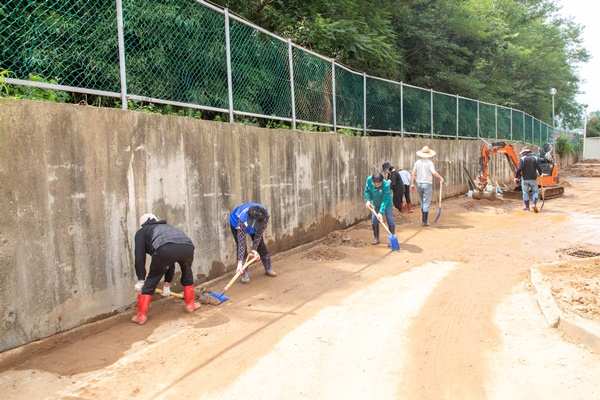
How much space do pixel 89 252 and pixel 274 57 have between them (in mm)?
5237

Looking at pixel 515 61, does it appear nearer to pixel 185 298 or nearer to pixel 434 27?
pixel 434 27

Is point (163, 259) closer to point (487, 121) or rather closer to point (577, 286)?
point (577, 286)

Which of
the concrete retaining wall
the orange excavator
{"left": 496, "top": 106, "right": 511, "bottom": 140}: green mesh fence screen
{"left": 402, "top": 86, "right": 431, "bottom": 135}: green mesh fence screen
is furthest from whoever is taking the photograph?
{"left": 496, "top": 106, "right": 511, "bottom": 140}: green mesh fence screen

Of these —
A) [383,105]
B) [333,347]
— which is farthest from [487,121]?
[333,347]

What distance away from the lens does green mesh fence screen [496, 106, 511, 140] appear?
77.7ft

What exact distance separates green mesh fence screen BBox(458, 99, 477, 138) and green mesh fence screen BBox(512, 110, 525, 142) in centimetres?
683

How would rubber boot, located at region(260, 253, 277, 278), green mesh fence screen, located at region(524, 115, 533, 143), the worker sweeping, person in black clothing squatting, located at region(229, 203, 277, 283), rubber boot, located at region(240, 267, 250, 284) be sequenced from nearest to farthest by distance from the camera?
1. person in black clothing squatting, located at region(229, 203, 277, 283)
2. rubber boot, located at region(240, 267, 250, 284)
3. rubber boot, located at region(260, 253, 277, 278)
4. the worker sweeping
5. green mesh fence screen, located at region(524, 115, 533, 143)


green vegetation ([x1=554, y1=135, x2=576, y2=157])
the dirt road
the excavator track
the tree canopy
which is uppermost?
the tree canopy

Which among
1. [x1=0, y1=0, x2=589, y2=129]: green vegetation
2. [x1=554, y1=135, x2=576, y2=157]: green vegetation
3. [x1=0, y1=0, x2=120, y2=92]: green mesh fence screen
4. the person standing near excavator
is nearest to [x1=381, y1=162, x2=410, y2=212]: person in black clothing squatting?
the person standing near excavator

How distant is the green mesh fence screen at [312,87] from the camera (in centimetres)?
955

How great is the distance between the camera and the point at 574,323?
184 inches

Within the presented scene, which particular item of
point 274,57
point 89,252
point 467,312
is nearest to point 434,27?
point 274,57

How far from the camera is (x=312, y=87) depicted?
10.1 metres

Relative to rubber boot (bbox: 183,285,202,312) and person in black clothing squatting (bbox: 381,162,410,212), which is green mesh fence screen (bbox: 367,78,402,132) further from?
rubber boot (bbox: 183,285,202,312)
